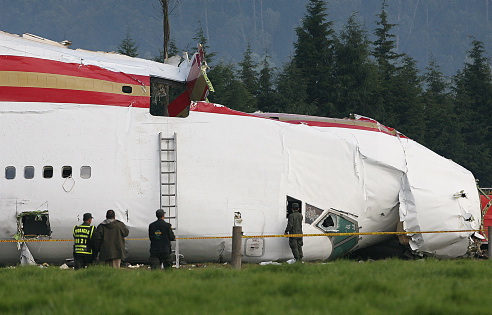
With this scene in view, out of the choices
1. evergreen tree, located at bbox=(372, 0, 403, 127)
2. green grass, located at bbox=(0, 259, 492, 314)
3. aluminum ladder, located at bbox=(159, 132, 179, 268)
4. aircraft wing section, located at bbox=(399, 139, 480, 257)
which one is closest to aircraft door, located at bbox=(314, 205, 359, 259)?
aircraft wing section, located at bbox=(399, 139, 480, 257)

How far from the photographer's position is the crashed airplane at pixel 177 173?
15.8 metres

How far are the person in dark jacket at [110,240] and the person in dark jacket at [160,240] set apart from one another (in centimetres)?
70

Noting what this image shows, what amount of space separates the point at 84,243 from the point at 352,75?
3842cm

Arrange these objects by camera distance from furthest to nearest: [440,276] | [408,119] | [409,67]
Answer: [409,67] → [408,119] → [440,276]

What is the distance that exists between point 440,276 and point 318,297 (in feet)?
9.21

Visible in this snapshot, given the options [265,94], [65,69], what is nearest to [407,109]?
[265,94]

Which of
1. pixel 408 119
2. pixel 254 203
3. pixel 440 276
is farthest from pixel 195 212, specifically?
pixel 408 119

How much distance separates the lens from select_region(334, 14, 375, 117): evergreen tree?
5031 cm

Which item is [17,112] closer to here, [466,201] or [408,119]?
[466,201]

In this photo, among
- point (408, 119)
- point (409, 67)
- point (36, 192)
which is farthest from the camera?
point (409, 67)

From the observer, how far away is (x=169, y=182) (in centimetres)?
1603

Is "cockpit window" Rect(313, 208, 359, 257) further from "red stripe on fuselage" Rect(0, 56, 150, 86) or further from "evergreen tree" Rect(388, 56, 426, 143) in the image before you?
"evergreen tree" Rect(388, 56, 426, 143)

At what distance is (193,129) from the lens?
16.6 m

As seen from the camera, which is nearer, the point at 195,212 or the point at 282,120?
the point at 195,212
